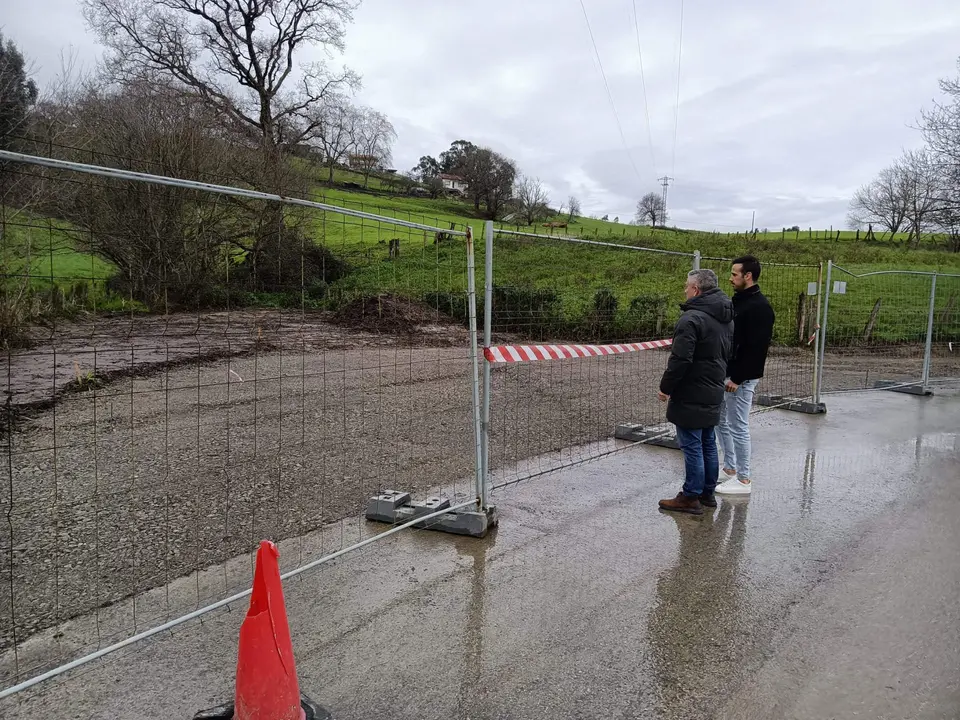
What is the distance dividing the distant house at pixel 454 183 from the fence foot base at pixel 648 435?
52574 mm

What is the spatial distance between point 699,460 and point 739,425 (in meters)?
0.84

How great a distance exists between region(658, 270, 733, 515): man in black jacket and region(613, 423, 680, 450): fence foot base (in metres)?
1.99

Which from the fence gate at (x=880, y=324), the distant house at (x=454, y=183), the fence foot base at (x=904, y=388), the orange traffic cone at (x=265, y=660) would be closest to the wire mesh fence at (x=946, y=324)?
the fence gate at (x=880, y=324)

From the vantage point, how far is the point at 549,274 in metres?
14.4

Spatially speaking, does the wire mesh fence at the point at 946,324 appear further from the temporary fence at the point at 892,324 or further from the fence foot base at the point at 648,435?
the fence foot base at the point at 648,435

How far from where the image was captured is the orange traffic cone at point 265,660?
2324 mm

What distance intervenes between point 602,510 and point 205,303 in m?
3.30


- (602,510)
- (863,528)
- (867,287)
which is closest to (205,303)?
(602,510)

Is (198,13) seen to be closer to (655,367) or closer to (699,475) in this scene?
(655,367)

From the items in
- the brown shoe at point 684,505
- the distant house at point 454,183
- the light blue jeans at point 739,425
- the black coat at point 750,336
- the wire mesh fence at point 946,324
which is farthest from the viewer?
the distant house at point 454,183

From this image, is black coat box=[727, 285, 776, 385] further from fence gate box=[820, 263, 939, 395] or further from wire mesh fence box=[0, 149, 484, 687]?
fence gate box=[820, 263, 939, 395]

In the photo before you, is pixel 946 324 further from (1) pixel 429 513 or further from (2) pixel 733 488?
(1) pixel 429 513

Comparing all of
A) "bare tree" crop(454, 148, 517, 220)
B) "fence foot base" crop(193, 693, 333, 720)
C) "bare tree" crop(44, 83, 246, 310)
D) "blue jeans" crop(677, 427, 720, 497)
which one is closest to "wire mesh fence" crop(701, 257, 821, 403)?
"blue jeans" crop(677, 427, 720, 497)

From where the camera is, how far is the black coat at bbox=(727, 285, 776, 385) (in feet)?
17.9
